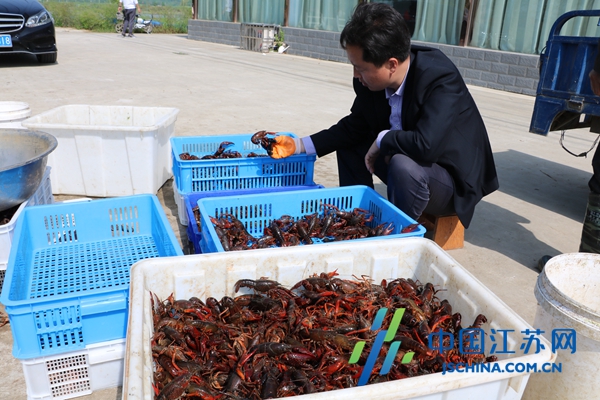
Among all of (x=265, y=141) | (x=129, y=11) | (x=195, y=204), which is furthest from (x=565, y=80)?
(x=129, y=11)

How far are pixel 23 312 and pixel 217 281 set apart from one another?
0.89m

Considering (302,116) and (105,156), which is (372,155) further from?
(302,116)

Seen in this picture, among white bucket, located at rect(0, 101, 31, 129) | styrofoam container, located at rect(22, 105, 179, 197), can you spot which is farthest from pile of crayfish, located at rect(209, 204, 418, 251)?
white bucket, located at rect(0, 101, 31, 129)

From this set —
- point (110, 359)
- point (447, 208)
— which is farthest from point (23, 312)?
point (447, 208)

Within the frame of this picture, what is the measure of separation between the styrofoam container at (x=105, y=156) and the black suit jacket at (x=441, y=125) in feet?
6.93

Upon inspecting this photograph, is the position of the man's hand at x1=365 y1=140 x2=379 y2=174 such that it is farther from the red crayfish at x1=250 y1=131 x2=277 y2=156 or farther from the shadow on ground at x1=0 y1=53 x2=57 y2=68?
the shadow on ground at x1=0 y1=53 x2=57 y2=68

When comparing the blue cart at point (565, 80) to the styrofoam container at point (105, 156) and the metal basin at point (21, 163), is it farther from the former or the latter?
the metal basin at point (21, 163)

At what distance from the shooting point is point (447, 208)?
394 centimetres

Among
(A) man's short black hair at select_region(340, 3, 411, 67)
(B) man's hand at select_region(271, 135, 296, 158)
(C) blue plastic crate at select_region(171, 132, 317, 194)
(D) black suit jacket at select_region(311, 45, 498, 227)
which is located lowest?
(C) blue plastic crate at select_region(171, 132, 317, 194)

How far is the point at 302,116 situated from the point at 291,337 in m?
6.84

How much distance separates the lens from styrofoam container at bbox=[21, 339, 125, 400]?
2.37 meters

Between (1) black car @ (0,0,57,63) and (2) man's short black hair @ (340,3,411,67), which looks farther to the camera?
(1) black car @ (0,0,57,63)

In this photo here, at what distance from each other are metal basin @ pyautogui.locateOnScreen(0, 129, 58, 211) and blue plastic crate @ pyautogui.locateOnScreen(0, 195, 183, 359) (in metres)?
0.22

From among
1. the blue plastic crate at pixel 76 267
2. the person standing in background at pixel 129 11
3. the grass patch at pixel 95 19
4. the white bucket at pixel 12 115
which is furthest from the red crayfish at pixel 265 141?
the grass patch at pixel 95 19
